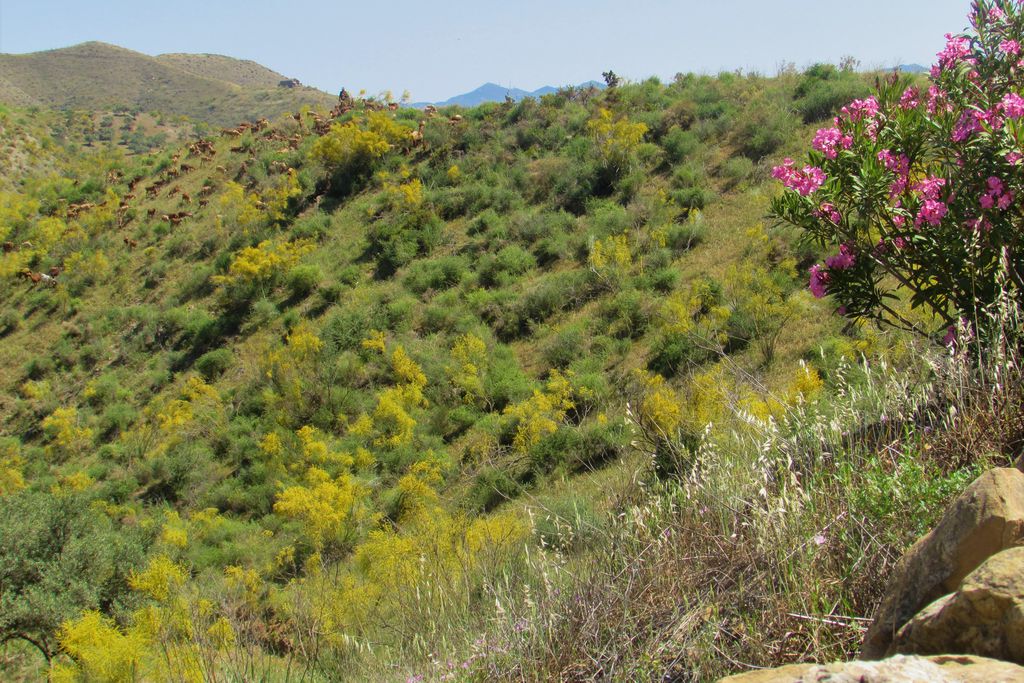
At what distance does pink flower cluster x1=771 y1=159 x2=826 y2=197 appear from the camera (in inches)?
172

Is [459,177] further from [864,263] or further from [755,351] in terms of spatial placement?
[864,263]

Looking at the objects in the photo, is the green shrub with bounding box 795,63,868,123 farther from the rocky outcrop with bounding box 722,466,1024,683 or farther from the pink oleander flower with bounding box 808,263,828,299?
the rocky outcrop with bounding box 722,466,1024,683

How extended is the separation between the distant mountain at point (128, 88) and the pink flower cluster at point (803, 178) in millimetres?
54141

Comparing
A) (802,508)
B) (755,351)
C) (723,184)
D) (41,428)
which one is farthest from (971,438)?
(41,428)

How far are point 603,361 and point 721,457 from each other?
7268 millimetres

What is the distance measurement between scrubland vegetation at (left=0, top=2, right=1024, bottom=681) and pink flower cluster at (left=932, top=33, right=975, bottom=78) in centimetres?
63

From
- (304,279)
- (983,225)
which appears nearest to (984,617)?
(983,225)

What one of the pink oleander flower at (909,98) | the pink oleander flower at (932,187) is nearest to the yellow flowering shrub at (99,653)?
the pink oleander flower at (932,187)

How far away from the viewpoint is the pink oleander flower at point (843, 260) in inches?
179

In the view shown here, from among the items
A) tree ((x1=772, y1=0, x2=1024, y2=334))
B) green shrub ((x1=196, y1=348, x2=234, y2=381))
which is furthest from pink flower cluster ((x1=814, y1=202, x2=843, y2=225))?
green shrub ((x1=196, y1=348, x2=234, y2=381))

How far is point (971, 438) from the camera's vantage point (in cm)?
301

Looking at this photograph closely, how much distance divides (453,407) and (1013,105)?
27.7 ft

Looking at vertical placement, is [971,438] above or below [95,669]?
above

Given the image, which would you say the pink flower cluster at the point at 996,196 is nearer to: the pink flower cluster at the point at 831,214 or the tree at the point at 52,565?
the pink flower cluster at the point at 831,214
